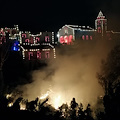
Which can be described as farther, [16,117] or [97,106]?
[97,106]

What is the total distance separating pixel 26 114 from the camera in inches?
277

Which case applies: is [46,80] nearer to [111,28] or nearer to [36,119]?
[36,119]

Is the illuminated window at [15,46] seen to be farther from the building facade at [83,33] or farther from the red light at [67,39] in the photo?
the red light at [67,39]

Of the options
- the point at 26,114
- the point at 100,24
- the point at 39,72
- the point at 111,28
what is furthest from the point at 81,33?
the point at 26,114

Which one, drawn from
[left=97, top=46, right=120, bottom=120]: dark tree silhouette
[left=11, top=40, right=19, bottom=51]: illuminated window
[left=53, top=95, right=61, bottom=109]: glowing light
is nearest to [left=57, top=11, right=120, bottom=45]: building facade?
[left=11, top=40, right=19, bottom=51]: illuminated window

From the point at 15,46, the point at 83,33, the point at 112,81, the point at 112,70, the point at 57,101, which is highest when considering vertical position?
the point at 83,33

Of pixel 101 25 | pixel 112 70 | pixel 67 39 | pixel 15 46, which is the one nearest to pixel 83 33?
pixel 67 39

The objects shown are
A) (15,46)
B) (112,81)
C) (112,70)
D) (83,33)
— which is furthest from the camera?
(83,33)

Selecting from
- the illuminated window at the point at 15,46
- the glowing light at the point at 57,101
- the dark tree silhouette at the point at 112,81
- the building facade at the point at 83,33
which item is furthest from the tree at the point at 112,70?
the building facade at the point at 83,33

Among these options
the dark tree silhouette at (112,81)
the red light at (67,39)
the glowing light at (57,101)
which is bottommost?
the glowing light at (57,101)

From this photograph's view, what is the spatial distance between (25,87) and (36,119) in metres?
8.64

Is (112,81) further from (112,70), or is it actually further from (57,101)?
(57,101)

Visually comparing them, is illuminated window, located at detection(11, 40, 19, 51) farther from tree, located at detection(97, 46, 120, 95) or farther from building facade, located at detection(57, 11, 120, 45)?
tree, located at detection(97, 46, 120, 95)

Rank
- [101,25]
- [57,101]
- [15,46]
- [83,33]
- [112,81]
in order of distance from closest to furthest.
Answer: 1. [112,81]
2. [57,101]
3. [15,46]
4. [83,33]
5. [101,25]
